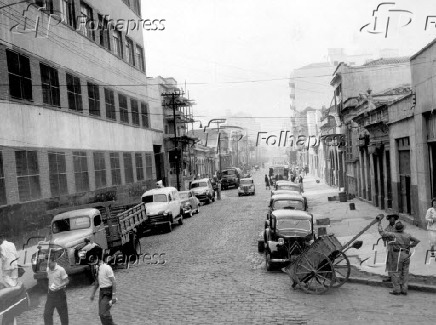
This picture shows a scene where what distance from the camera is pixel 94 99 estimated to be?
97.2 feet

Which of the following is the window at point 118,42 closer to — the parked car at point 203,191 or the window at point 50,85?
the window at point 50,85

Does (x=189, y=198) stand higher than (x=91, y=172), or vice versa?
(x=91, y=172)

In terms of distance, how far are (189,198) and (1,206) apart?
15.5m

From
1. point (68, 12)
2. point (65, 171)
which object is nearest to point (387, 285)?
point (65, 171)

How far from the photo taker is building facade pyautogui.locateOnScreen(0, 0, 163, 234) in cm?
1945

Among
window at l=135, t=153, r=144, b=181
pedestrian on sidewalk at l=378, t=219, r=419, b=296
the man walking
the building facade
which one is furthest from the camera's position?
window at l=135, t=153, r=144, b=181

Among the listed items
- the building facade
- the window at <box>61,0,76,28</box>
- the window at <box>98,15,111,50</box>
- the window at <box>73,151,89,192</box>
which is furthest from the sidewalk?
the window at <box>98,15,111,50</box>

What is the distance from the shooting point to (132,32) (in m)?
38.9

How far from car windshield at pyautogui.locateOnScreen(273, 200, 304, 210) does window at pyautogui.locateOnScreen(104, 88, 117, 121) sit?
1495 centimetres

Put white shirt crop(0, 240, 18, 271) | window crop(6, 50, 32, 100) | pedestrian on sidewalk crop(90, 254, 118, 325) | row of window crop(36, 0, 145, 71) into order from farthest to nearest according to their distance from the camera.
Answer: row of window crop(36, 0, 145, 71), window crop(6, 50, 32, 100), white shirt crop(0, 240, 18, 271), pedestrian on sidewalk crop(90, 254, 118, 325)

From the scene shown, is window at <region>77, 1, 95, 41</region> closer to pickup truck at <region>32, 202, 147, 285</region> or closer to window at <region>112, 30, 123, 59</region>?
window at <region>112, 30, 123, 59</region>

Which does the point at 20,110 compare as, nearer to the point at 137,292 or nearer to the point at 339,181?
the point at 137,292

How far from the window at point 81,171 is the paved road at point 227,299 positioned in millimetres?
10232

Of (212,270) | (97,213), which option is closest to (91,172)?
(97,213)
